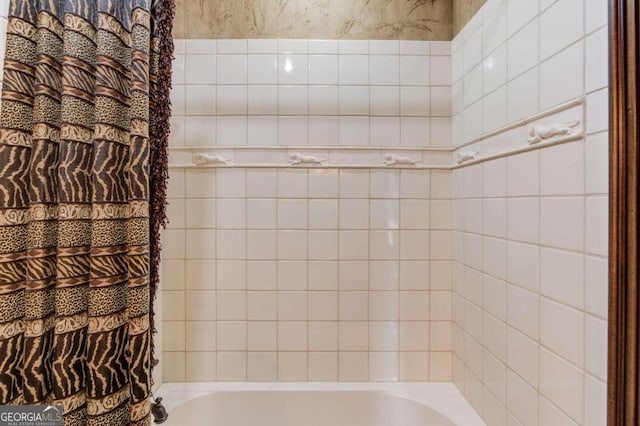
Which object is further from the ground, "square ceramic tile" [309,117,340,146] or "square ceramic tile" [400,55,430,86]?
"square ceramic tile" [400,55,430,86]

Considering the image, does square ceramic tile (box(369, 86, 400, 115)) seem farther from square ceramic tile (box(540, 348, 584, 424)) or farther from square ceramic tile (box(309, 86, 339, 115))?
square ceramic tile (box(540, 348, 584, 424))

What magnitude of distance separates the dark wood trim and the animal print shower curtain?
3.47ft

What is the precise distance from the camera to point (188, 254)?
1.62m

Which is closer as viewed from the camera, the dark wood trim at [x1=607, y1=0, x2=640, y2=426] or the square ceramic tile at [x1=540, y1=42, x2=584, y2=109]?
the dark wood trim at [x1=607, y1=0, x2=640, y2=426]

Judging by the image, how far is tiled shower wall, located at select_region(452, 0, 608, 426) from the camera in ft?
2.66

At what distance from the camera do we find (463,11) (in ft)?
5.05

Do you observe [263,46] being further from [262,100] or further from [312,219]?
[312,219]

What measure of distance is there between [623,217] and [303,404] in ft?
4.61

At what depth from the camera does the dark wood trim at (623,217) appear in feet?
2.23

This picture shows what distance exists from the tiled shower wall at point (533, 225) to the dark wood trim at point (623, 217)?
0.06 meters

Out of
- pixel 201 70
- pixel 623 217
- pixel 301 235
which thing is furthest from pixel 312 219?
pixel 623 217

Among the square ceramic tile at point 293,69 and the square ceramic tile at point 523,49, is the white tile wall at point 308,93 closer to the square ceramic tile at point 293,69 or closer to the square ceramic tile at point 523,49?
the square ceramic tile at point 293,69

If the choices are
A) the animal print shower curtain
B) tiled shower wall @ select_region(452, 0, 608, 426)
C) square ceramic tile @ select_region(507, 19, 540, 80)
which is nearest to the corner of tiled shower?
tiled shower wall @ select_region(452, 0, 608, 426)

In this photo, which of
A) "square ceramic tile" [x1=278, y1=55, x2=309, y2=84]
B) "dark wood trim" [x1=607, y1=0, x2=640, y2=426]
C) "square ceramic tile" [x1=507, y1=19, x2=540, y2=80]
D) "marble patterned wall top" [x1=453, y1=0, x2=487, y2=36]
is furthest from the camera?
"square ceramic tile" [x1=278, y1=55, x2=309, y2=84]
